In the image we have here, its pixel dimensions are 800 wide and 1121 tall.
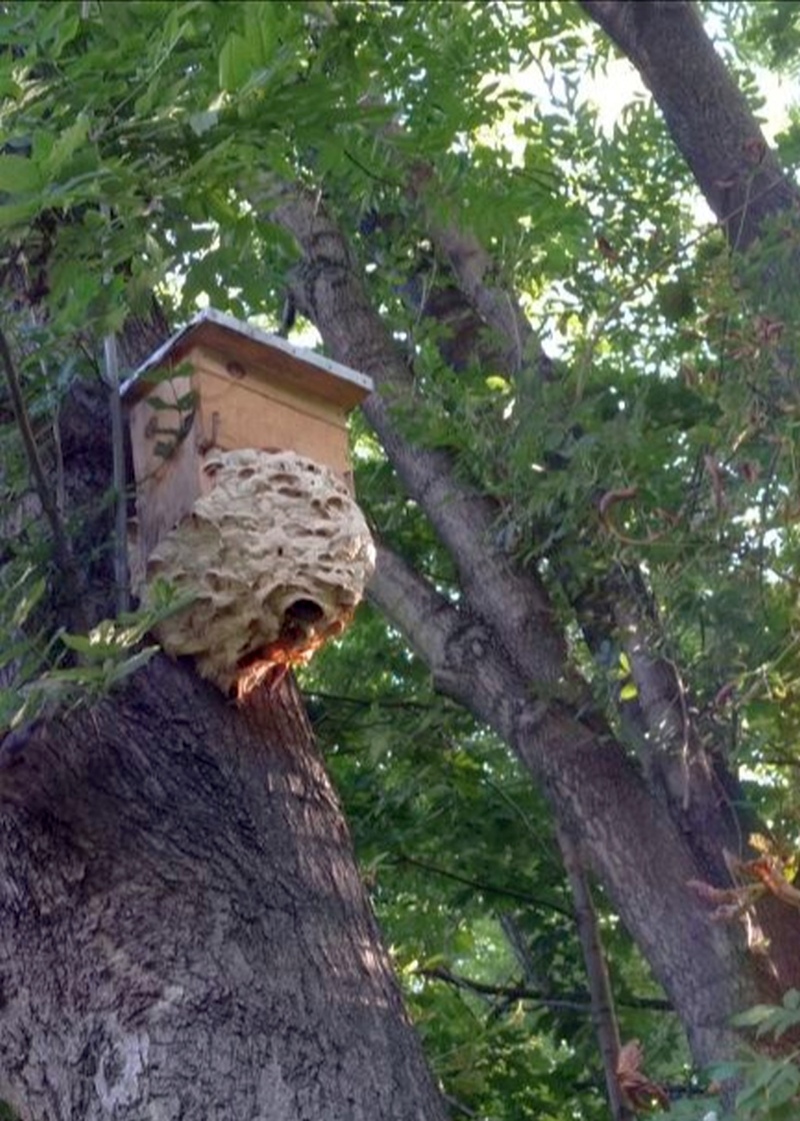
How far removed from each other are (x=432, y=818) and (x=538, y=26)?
227 centimetres

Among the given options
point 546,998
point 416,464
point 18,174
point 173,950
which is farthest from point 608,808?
point 18,174

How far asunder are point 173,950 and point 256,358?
1092mm

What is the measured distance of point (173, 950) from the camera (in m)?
2.83

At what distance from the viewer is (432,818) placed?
580 centimetres

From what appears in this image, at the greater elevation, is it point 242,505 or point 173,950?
point 242,505

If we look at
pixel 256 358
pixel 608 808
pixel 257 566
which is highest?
pixel 256 358

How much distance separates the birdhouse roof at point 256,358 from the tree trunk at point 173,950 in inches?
24.6

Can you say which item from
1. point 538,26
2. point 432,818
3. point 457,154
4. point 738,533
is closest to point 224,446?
point 738,533

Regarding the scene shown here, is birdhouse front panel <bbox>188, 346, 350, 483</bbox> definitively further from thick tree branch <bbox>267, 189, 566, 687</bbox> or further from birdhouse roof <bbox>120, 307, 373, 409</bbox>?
thick tree branch <bbox>267, 189, 566, 687</bbox>

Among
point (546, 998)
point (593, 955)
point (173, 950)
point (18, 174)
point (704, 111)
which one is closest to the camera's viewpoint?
point (18, 174)

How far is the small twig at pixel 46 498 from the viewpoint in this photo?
9.53 ft

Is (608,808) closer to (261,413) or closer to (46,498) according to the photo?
(261,413)

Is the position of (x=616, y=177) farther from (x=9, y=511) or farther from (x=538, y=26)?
(x=9, y=511)

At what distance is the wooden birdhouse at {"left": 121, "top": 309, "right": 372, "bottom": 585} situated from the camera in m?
3.32
